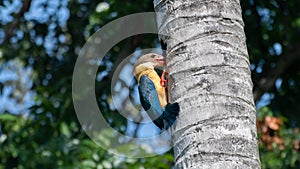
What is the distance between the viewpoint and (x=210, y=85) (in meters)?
2.46

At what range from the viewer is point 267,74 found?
6895 millimetres

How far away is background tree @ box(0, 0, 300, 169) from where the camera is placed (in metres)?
5.87

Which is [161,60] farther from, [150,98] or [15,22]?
[15,22]

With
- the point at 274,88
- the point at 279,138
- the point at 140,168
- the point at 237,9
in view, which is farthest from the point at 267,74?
the point at 237,9

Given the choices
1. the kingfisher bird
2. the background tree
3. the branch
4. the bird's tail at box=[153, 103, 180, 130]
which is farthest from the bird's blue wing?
the branch

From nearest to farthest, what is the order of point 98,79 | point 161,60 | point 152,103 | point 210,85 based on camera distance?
point 210,85 < point 152,103 < point 161,60 < point 98,79

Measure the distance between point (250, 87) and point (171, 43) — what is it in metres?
0.36

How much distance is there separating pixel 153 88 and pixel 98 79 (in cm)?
376

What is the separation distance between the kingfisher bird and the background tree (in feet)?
7.58

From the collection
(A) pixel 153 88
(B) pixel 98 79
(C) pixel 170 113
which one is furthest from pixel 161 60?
(B) pixel 98 79

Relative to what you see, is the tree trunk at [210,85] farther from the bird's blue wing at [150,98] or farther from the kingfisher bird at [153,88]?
the bird's blue wing at [150,98]

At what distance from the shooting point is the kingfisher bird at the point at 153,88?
2.90 m

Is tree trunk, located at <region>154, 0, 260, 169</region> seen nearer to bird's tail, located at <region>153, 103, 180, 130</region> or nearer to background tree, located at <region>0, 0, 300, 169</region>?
bird's tail, located at <region>153, 103, 180, 130</region>

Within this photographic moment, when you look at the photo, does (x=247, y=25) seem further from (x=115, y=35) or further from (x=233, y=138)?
(x=233, y=138)
